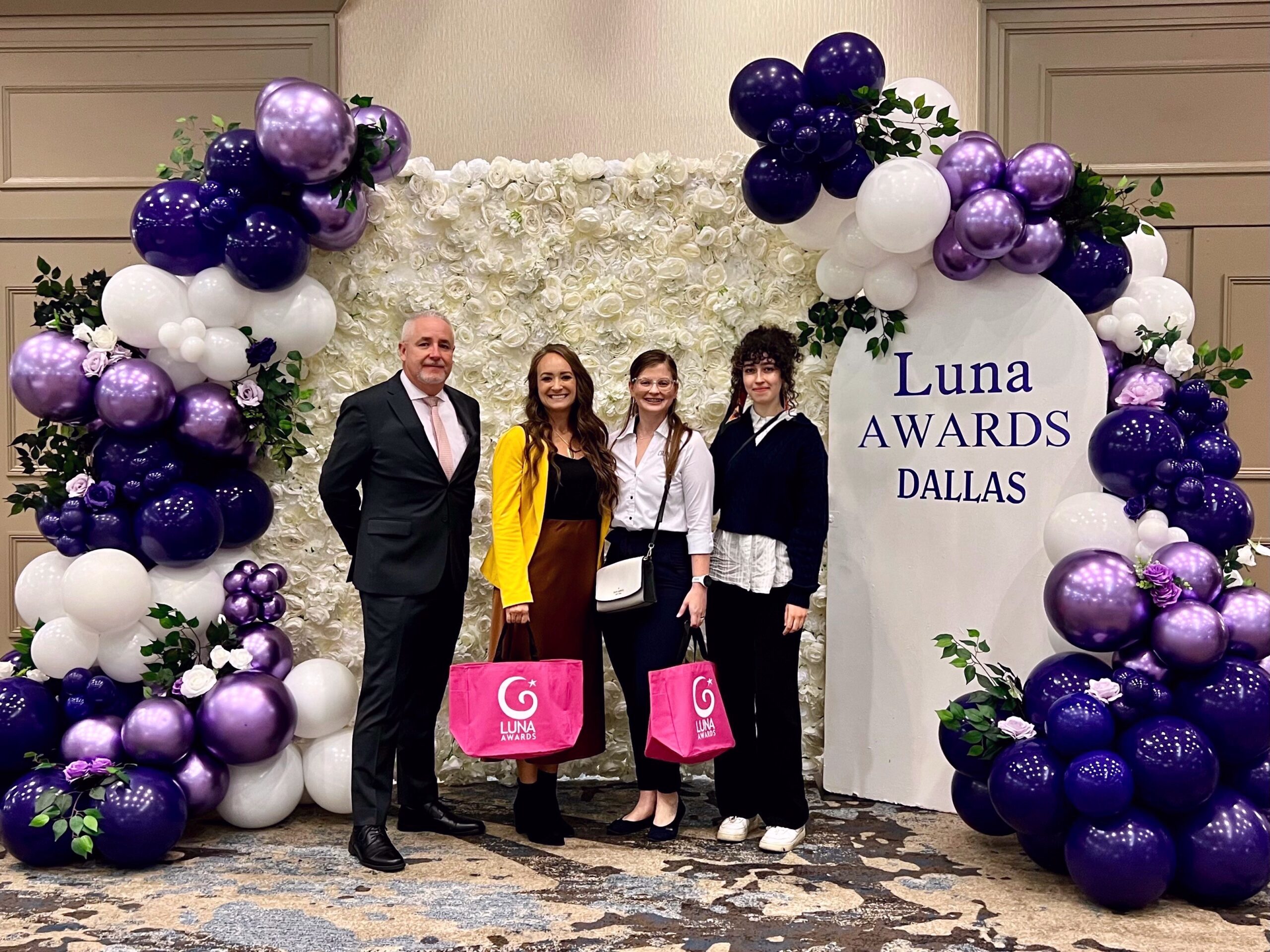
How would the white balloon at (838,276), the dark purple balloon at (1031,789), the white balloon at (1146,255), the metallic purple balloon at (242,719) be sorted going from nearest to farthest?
the dark purple balloon at (1031,789), the metallic purple balloon at (242,719), the white balloon at (1146,255), the white balloon at (838,276)

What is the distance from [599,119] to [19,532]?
310cm

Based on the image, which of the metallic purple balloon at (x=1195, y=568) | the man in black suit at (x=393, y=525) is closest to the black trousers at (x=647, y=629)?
the man in black suit at (x=393, y=525)

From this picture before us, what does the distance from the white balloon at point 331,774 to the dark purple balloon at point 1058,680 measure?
6.82ft

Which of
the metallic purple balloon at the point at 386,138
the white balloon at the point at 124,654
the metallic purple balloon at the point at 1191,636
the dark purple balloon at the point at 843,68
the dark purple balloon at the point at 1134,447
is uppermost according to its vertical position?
the dark purple balloon at the point at 843,68

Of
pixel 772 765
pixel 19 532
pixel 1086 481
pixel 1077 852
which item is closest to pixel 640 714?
pixel 772 765

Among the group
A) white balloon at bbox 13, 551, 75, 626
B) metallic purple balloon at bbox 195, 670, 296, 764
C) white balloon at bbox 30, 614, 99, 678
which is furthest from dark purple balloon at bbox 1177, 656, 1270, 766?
white balloon at bbox 13, 551, 75, 626

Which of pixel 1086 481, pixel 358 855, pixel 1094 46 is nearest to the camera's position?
pixel 358 855

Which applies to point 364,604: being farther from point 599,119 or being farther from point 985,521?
point 599,119

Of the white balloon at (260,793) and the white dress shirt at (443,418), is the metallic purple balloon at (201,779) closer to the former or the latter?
the white balloon at (260,793)

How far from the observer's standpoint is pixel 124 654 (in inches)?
134

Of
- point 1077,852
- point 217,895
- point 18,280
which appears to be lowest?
point 217,895

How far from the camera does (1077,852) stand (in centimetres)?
284

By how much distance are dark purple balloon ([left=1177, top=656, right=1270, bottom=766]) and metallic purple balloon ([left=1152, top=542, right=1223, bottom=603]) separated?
0.19 metres

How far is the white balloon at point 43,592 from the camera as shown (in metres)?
3.44
